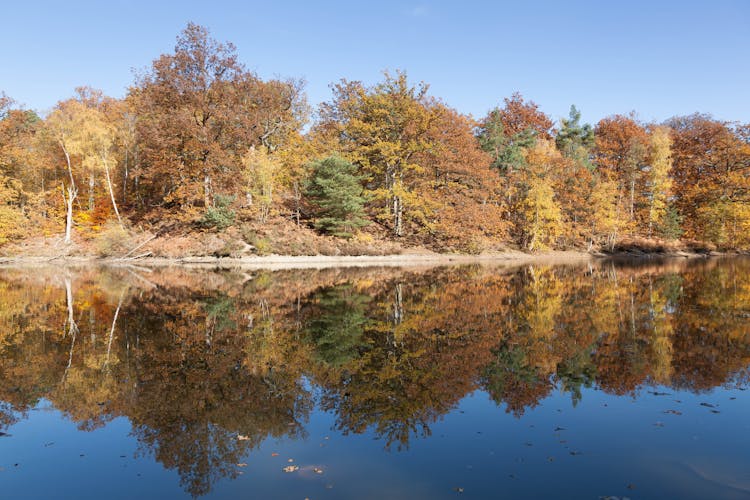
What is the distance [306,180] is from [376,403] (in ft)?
112

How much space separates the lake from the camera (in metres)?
4.96

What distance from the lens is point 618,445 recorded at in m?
5.70

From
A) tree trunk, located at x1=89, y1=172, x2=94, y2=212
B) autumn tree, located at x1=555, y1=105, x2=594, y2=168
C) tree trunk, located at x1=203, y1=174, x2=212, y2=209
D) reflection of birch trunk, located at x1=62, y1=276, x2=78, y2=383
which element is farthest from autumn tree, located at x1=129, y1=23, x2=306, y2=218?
autumn tree, located at x1=555, y1=105, x2=594, y2=168

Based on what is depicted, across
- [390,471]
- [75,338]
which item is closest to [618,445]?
[390,471]

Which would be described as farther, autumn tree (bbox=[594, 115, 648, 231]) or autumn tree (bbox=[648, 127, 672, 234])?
autumn tree (bbox=[594, 115, 648, 231])

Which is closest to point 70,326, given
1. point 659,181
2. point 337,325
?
point 337,325

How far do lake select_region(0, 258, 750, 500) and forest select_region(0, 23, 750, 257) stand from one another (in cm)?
2512

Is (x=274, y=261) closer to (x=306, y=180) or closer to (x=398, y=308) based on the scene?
(x=306, y=180)

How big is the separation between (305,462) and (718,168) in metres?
64.8

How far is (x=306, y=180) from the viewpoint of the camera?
39750mm

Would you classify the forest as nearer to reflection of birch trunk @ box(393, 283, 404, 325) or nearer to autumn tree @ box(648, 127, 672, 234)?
autumn tree @ box(648, 127, 672, 234)

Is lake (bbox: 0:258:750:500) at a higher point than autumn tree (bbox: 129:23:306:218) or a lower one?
lower

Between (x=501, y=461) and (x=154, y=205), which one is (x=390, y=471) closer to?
(x=501, y=461)

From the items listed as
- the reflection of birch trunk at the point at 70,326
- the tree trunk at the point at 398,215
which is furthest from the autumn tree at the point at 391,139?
the reflection of birch trunk at the point at 70,326
